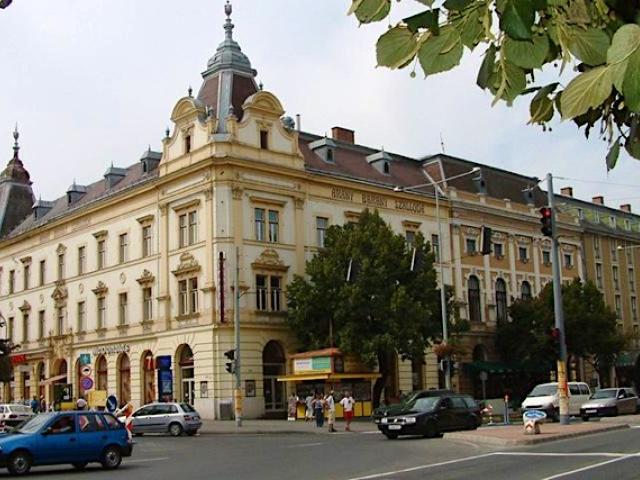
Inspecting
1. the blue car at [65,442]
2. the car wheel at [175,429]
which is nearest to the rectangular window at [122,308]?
the car wheel at [175,429]

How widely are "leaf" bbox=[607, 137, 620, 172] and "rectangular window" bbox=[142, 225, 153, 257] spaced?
51035 millimetres

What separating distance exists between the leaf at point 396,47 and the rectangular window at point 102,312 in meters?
55.7

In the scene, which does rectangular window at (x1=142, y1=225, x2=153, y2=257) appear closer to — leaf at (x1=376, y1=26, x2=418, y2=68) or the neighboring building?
the neighboring building

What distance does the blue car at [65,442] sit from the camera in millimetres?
20859

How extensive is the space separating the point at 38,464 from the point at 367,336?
2561 centimetres

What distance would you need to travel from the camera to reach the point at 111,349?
54844mm

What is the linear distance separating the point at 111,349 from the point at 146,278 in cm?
590

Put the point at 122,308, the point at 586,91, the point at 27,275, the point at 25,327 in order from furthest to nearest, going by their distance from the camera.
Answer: the point at 27,275, the point at 25,327, the point at 122,308, the point at 586,91

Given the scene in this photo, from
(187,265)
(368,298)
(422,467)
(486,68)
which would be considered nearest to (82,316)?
(187,265)

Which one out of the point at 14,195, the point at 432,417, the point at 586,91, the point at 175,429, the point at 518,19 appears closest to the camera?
the point at 586,91

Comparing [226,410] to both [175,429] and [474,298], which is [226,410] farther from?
[474,298]

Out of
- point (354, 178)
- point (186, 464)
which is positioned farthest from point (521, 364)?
point (186, 464)

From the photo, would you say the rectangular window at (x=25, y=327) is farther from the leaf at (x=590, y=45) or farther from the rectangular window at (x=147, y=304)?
the leaf at (x=590, y=45)

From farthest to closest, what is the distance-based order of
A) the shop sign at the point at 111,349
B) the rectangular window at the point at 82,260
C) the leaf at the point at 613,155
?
1. the rectangular window at the point at 82,260
2. the shop sign at the point at 111,349
3. the leaf at the point at 613,155
